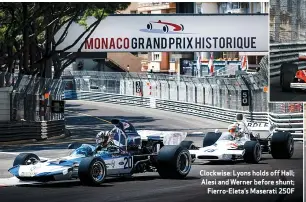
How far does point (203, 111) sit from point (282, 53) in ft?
5.19

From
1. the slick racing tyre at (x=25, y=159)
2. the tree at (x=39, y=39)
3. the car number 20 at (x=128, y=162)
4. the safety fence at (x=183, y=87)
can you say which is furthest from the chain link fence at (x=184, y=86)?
the slick racing tyre at (x=25, y=159)

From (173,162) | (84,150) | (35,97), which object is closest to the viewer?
(173,162)

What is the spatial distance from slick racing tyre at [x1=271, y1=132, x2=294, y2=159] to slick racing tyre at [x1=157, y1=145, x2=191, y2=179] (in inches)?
53.5

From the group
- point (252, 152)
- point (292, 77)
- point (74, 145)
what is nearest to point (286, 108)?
point (292, 77)

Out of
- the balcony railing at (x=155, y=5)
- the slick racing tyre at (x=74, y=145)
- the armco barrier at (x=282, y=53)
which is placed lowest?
the slick racing tyre at (x=74, y=145)

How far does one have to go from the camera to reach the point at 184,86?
1627cm

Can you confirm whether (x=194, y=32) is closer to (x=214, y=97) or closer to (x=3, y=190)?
(x=214, y=97)

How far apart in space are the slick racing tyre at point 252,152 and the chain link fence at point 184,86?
736mm

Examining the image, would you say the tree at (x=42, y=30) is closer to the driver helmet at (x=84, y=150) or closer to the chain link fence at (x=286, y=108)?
the driver helmet at (x=84, y=150)

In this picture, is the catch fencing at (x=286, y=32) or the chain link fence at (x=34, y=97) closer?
the catch fencing at (x=286, y=32)

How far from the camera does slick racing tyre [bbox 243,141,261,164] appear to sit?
1608cm

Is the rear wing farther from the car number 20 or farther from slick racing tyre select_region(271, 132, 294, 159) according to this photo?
the car number 20

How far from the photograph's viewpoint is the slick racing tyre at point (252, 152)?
1608 centimetres

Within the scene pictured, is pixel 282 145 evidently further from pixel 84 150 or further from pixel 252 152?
pixel 84 150
